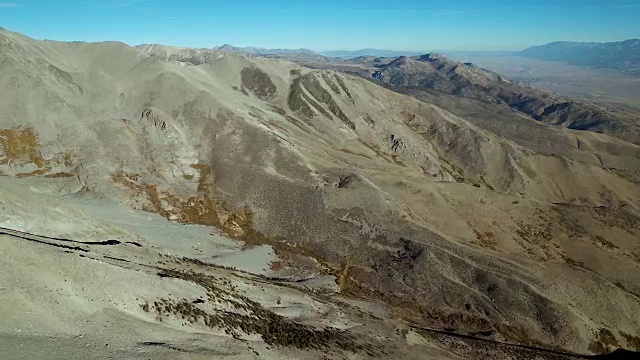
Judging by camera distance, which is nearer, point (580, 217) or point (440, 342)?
point (440, 342)

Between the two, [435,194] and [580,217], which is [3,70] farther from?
[580,217]

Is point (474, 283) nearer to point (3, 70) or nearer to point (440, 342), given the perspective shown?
point (440, 342)

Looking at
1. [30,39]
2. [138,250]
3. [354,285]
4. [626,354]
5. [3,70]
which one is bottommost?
[626,354]

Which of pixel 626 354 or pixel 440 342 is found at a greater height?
pixel 440 342

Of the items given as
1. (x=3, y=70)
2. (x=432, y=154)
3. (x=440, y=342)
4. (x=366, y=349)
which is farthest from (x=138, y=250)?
(x=432, y=154)

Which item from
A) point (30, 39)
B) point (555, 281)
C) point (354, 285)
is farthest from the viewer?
point (30, 39)

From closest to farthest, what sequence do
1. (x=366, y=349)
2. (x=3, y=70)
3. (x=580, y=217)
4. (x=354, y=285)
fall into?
1. (x=366, y=349)
2. (x=354, y=285)
3. (x=580, y=217)
4. (x=3, y=70)

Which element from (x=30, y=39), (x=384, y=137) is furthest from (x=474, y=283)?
(x=30, y=39)
